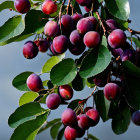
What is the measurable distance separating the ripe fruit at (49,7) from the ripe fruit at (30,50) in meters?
0.12

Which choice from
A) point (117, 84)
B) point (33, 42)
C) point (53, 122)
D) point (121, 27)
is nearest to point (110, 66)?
point (117, 84)

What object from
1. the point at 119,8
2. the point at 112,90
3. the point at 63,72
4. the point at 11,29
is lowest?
the point at 112,90

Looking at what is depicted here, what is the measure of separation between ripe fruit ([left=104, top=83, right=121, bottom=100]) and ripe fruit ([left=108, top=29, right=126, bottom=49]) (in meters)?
0.11

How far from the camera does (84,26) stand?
38.8 inches

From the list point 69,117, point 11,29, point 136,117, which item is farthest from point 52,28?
point 136,117

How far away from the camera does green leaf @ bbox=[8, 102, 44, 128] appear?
1.12 metres

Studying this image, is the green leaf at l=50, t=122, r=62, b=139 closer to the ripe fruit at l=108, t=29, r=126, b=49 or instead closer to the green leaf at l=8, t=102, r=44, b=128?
the green leaf at l=8, t=102, r=44, b=128

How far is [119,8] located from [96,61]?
20 centimetres

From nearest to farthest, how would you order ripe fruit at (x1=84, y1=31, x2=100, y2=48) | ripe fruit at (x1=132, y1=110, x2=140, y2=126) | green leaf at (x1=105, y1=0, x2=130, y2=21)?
1. ripe fruit at (x1=84, y1=31, x2=100, y2=48)
2. green leaf at (x1=105, y1=0, x2=130, y2=21)
3. ripe fruit at (x1=132, y1=110, x2=140, y2=126)

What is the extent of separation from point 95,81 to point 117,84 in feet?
0.22

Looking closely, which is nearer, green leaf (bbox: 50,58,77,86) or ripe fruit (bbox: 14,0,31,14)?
green leaf (bbox: 50,58,77,86)

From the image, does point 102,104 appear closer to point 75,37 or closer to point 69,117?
point 69,117

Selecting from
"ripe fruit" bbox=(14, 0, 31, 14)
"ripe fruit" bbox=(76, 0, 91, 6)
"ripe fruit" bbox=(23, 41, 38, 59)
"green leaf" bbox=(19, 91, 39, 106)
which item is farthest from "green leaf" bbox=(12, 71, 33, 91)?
"ripe fruit" bbox=(76, 0, 91, 6)

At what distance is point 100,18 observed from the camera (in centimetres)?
104
